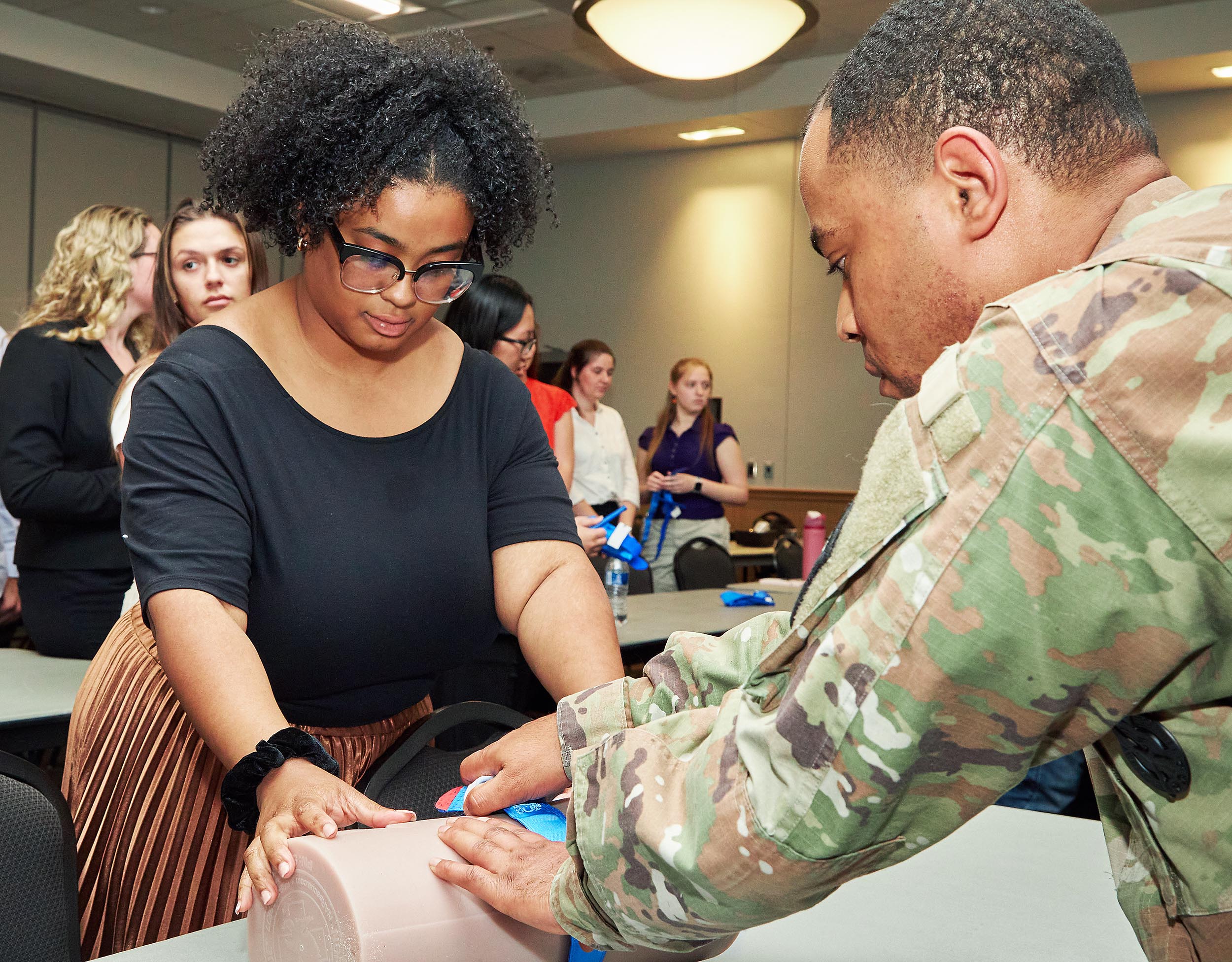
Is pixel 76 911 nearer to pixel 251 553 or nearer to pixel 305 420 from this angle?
pixel 251 553

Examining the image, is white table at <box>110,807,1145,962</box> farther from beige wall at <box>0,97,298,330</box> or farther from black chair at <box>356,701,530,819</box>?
beige wall at <box>0,97,298,330</box>

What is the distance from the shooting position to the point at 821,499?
7.75 m

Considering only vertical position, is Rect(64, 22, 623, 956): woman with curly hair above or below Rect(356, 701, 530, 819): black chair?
above

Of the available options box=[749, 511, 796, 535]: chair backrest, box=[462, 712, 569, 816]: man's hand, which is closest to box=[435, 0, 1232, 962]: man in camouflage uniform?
box=[462, 712, 569, 816]: man's hand

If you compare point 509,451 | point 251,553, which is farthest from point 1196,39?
point 251,553

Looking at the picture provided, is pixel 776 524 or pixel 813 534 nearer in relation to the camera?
pixel 813 534

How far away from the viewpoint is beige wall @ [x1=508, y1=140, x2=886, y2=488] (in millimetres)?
7773

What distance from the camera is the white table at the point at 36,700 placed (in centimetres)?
194

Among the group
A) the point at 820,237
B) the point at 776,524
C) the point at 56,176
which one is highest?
the point at 56,176

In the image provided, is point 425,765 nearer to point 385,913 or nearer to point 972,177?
point 385,913

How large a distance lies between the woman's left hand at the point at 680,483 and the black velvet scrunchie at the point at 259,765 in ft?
14.9

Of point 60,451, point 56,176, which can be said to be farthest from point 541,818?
point 56,176

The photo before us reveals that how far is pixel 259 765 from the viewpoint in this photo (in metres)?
1.04

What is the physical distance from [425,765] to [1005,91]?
3.22 ft
